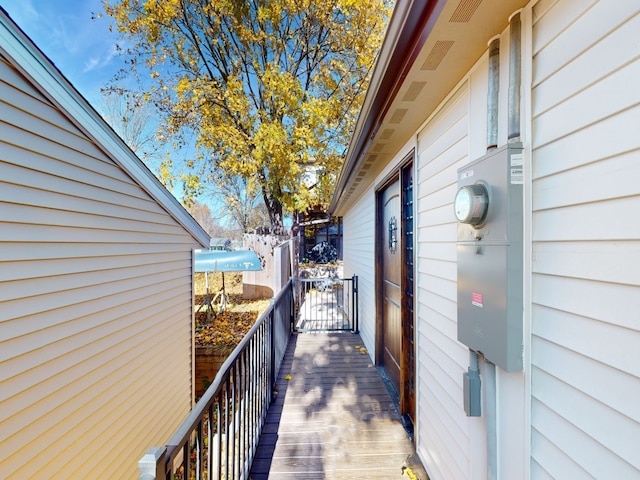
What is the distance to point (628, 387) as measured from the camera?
731 mm

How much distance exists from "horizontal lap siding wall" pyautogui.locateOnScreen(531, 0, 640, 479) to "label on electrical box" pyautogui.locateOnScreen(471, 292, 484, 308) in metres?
0.22

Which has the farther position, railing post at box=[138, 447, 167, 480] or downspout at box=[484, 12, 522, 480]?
downspout at box=[484, 12, 522, 480]

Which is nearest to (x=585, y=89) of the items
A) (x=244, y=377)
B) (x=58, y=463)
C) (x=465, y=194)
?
(x=465, y=194)

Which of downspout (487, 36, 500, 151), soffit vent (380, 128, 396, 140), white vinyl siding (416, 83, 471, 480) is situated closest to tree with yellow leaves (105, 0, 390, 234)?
soffit vent (380, 128, 396, 140)

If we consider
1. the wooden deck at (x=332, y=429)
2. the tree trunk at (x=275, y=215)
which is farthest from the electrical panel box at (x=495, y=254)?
the tree trunk at (x=275, y=215)

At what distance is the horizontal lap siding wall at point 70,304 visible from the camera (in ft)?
6.41

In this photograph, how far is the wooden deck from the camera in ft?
6.81

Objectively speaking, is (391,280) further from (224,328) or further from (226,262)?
(224,328)

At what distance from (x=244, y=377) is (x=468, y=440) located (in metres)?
1.47

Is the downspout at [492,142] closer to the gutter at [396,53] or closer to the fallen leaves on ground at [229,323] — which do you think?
the gutter at [396,53]

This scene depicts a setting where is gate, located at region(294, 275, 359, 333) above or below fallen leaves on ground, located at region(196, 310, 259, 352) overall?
above

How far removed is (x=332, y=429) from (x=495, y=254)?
7.10 feet

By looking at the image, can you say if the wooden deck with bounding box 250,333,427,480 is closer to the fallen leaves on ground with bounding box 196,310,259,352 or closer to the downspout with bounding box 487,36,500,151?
the downspout with bounding box 487,36,500,151

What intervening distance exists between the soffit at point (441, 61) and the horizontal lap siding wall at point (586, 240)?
0.62 ft
